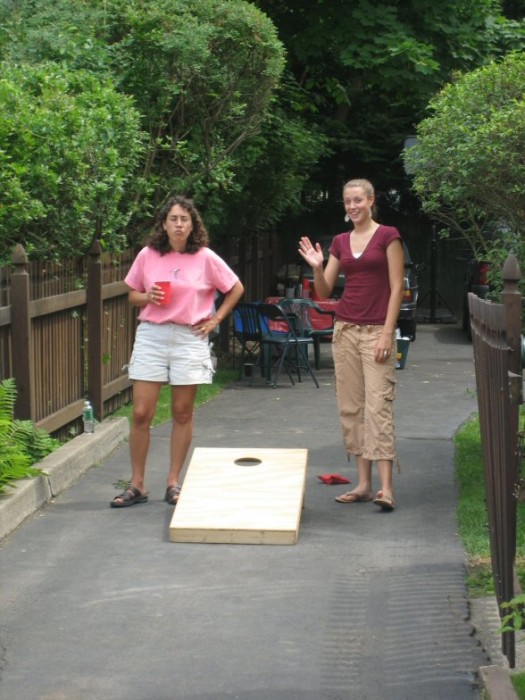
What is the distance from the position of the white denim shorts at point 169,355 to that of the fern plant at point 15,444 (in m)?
0.81

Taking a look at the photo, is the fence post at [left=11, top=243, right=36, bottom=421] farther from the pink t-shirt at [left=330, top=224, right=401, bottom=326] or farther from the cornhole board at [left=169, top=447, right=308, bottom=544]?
the pink t-shirt at [left=330, top=224, right=401, bottom=326]

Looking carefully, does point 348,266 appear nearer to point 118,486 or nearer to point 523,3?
point 118,486

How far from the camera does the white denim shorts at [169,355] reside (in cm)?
768

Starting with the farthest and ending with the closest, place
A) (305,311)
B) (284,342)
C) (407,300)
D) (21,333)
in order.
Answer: (407,300) < (305,311) < (284,342) < (21,333)

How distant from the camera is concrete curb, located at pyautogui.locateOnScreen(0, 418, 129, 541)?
7.27 m

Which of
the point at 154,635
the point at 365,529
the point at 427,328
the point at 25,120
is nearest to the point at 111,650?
the point at 154,635

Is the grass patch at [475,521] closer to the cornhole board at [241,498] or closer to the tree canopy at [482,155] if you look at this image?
the cornhole board at [241,498]

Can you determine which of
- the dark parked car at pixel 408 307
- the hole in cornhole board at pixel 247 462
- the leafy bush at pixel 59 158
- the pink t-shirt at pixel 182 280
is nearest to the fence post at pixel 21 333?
the leafy bush at pixel 59 158

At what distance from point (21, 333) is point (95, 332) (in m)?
Result: 2.02

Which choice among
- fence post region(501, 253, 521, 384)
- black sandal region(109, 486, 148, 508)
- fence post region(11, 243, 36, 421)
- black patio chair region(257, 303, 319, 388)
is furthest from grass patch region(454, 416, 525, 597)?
black patio chair region(257, 303, 319, 388)

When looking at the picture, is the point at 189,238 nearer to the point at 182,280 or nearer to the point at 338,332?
the point at 182,280

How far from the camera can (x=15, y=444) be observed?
26.1 feet

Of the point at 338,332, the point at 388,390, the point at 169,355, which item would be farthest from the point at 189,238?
the point at 388,390

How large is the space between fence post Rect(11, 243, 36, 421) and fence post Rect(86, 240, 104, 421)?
1926 millimetres
